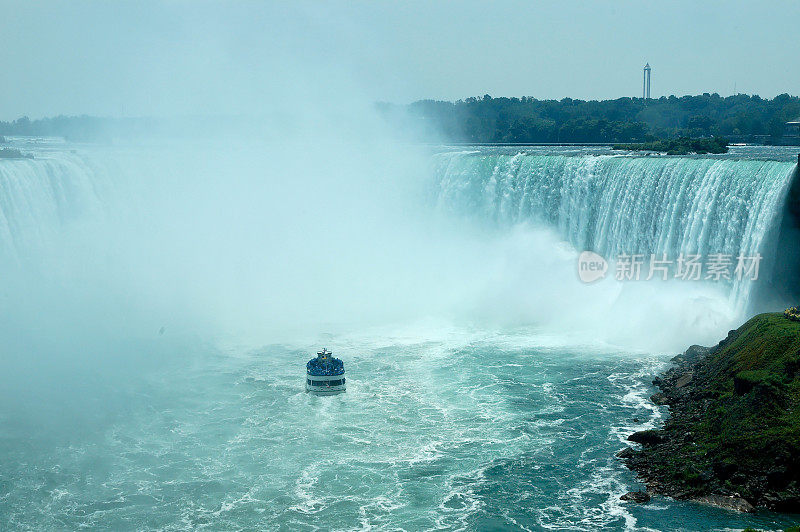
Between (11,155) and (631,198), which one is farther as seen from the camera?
(11,155)

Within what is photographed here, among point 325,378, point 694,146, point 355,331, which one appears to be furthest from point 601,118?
point 325,378

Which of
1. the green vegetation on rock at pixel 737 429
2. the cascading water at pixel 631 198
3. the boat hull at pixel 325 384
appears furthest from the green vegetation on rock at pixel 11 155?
the green vegetation on rock at pixel 737 429

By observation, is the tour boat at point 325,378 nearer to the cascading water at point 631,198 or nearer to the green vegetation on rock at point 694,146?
the cascading water at point 631,198

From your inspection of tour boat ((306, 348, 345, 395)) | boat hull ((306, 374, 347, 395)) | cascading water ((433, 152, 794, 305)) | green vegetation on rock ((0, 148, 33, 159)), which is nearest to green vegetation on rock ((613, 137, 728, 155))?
cascading water ((433, 152, 794, 305))

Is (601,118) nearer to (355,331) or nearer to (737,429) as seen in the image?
(355,331)

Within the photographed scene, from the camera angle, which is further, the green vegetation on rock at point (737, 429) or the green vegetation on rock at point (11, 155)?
the green vegetation on rock at point (11, 155)

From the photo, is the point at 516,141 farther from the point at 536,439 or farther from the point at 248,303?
the point at 536,439

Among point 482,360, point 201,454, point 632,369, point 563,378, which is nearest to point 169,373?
point 201,454
